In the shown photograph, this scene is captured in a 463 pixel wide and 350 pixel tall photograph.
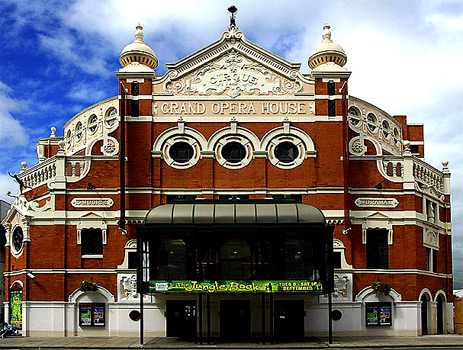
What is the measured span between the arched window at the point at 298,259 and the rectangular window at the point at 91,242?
11281 mm

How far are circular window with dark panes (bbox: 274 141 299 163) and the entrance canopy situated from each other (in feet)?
14.7

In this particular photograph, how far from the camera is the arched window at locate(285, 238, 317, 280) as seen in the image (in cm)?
3406

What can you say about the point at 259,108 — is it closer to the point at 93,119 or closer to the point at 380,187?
the point at 380,187

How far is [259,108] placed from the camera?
38.8 metres

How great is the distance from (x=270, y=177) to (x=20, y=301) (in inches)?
666

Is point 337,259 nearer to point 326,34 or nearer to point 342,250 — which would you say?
point 342,250

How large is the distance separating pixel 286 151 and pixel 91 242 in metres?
12.8

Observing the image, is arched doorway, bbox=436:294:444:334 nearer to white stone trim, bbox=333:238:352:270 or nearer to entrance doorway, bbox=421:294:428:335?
entrance doorway, bbox=421:294:428:335

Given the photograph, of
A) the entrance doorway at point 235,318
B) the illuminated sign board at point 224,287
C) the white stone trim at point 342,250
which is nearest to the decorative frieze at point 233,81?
the white stone trim at point 342,250

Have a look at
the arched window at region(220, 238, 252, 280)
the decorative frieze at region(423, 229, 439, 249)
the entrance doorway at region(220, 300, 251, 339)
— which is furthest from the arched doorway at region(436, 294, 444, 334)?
the arched window at region(220, 238, 252, 280)

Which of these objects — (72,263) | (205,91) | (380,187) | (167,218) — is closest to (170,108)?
(205,91)

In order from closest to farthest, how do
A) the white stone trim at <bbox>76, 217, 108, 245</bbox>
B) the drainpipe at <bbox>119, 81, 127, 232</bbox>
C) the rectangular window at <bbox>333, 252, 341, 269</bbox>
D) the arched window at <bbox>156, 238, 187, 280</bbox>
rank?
1. the arched window at <bbox>156, 238, 187, 280</bbox>
2. the drainpipe at <bbox>119, 81, 127, 232</bbox>
3. the rectangular window at <bbox>333, 252, 341, 269</bbox>
4. the white stone trim at <bbox>76, 217, 108, 245</bbox>

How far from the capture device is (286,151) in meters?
38.8

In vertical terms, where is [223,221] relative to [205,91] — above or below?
below
